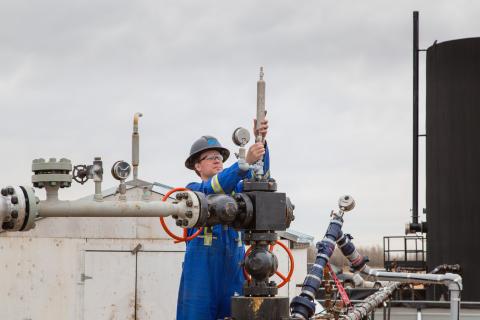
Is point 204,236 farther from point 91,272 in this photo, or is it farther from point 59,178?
point 91,272

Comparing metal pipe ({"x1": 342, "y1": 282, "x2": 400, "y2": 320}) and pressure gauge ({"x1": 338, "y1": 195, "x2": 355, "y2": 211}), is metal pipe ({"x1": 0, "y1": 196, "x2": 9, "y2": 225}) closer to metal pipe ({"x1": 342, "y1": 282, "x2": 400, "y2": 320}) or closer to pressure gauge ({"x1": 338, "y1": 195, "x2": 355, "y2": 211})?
metal pipe ({"x1": 342, "y1": 282, "x2": 400, "y2": 320})

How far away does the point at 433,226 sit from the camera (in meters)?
18.6

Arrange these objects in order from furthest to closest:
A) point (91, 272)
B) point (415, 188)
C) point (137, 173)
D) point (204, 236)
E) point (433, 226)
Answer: point (415, 188) < point (433, 226) < point (91, 272) < point (204, 236) < point (137, 173)

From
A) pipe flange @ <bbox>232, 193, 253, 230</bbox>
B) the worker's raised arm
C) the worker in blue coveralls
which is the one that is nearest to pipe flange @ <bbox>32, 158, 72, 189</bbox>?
pipe flange @ <bbox>232, 193, 253, 230</bbox>

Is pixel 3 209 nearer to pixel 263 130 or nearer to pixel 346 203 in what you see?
pixel 263 130

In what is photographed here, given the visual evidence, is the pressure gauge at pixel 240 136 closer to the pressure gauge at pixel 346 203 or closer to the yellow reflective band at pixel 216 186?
the yellow reflective band at pixel 216 186

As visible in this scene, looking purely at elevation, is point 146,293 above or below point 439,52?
below

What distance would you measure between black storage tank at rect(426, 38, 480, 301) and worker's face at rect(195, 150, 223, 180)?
1079cm

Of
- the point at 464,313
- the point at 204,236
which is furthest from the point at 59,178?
the point at 464,313

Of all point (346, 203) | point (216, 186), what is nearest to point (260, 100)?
point (216, 186)

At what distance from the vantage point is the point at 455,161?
18156 mm

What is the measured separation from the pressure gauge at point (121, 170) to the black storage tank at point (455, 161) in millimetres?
12775

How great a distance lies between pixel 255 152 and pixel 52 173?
4.68 ft

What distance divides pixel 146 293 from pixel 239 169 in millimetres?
9049
